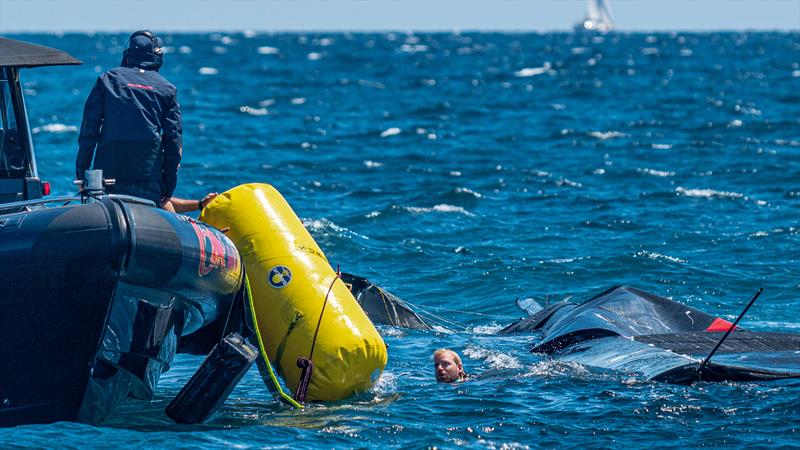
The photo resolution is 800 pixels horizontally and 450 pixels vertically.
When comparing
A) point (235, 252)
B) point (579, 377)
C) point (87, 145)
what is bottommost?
point (579, 377)

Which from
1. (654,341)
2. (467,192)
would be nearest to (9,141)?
(654,341)

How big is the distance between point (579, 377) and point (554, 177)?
14.5m

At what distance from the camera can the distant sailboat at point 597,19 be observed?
184m

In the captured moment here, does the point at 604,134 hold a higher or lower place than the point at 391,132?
higher

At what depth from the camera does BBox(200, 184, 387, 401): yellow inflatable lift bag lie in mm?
8570

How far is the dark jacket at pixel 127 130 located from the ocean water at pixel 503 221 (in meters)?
1.58

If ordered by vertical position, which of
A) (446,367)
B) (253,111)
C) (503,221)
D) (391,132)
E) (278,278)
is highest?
(253,111)

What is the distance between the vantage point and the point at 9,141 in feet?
→ 29.7

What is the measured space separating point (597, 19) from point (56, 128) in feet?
525

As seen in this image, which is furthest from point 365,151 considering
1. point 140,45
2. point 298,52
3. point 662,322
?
point 298,52

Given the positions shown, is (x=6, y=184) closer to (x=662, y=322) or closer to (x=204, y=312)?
(x=204, y=312)

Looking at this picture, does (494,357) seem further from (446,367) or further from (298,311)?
(298,311)

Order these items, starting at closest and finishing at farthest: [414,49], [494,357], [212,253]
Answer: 1. [212,253]
2. [494,357]
3. [414,49]

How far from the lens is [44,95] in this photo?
43.1 m
